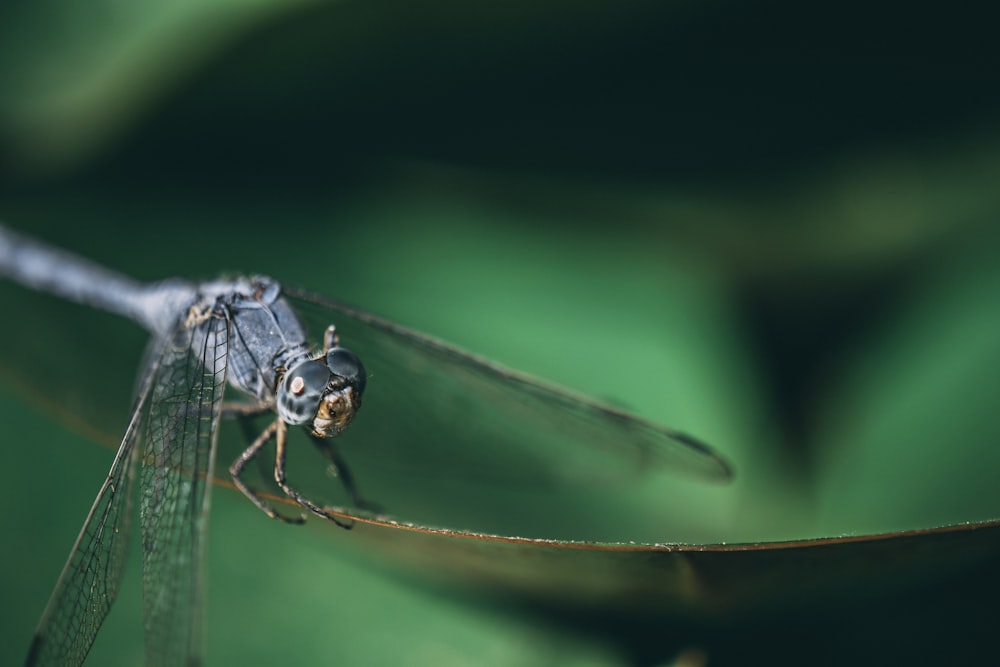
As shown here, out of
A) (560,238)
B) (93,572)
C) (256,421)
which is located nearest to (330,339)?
(256,421)

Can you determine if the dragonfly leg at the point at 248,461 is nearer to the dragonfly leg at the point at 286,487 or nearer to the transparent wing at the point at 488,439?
the dragonfly leg at the point at 286,487

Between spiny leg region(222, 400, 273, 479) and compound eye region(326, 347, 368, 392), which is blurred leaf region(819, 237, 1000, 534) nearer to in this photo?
compound eye region(326, 347, 368, 392)

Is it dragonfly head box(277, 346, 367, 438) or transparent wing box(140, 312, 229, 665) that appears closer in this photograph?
transparent wing box(140, 312, 229, 665)

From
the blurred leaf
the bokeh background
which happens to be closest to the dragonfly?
the bokeh background

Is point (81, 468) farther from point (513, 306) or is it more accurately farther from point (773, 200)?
point (773, 200)

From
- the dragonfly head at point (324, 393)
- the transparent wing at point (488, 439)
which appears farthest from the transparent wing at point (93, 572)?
the transparent wing at point (488, 439)

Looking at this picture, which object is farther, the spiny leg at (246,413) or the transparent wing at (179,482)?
the spiny leg at (246,413)

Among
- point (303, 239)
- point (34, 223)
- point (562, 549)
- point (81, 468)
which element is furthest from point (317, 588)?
point (34, 223)
